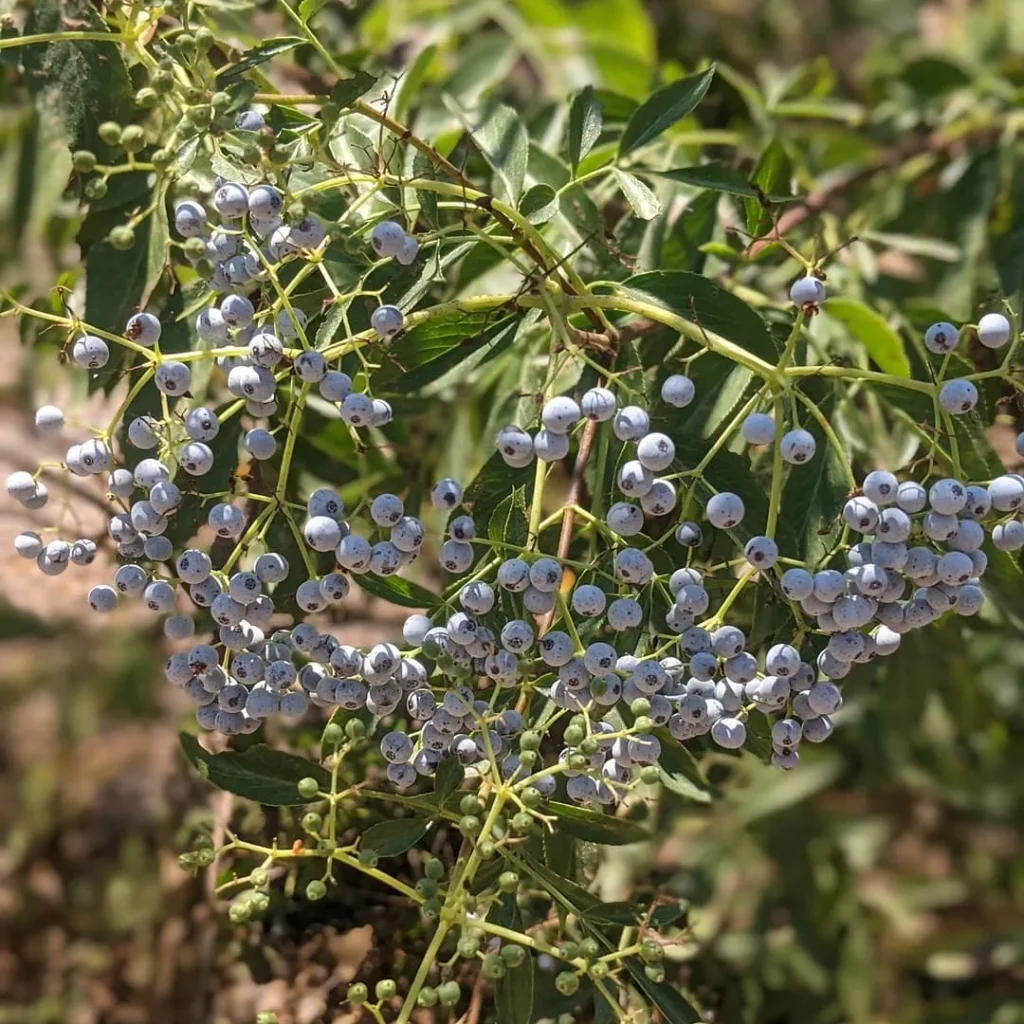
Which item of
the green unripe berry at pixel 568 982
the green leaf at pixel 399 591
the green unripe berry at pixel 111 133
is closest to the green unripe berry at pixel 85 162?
the green unripe berry at pixel 111 133

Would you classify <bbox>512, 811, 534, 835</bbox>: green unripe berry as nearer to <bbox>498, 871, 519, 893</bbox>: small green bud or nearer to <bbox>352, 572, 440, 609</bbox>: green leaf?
<bbox>498, 871, 519, 893</bbox>: small green bud

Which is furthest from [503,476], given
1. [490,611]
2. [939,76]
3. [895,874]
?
[895,874]

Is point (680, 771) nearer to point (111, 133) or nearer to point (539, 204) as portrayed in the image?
point (539, 204)

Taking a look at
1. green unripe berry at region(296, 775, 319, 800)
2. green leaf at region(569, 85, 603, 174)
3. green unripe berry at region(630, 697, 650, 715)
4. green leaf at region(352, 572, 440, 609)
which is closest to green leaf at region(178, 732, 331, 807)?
green unripe berry at region(296, 775, 319, 800)

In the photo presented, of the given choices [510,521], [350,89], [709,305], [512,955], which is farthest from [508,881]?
[350,89]

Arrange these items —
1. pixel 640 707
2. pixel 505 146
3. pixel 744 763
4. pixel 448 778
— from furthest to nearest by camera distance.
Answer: pixel 744 763 → pixel 505 146 → pixel 448 778 → pixel 640 707

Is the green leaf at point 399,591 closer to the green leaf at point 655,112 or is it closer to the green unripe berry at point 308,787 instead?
the green unripe berry at point 308,787

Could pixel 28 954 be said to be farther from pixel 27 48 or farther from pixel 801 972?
pixel 27 48
